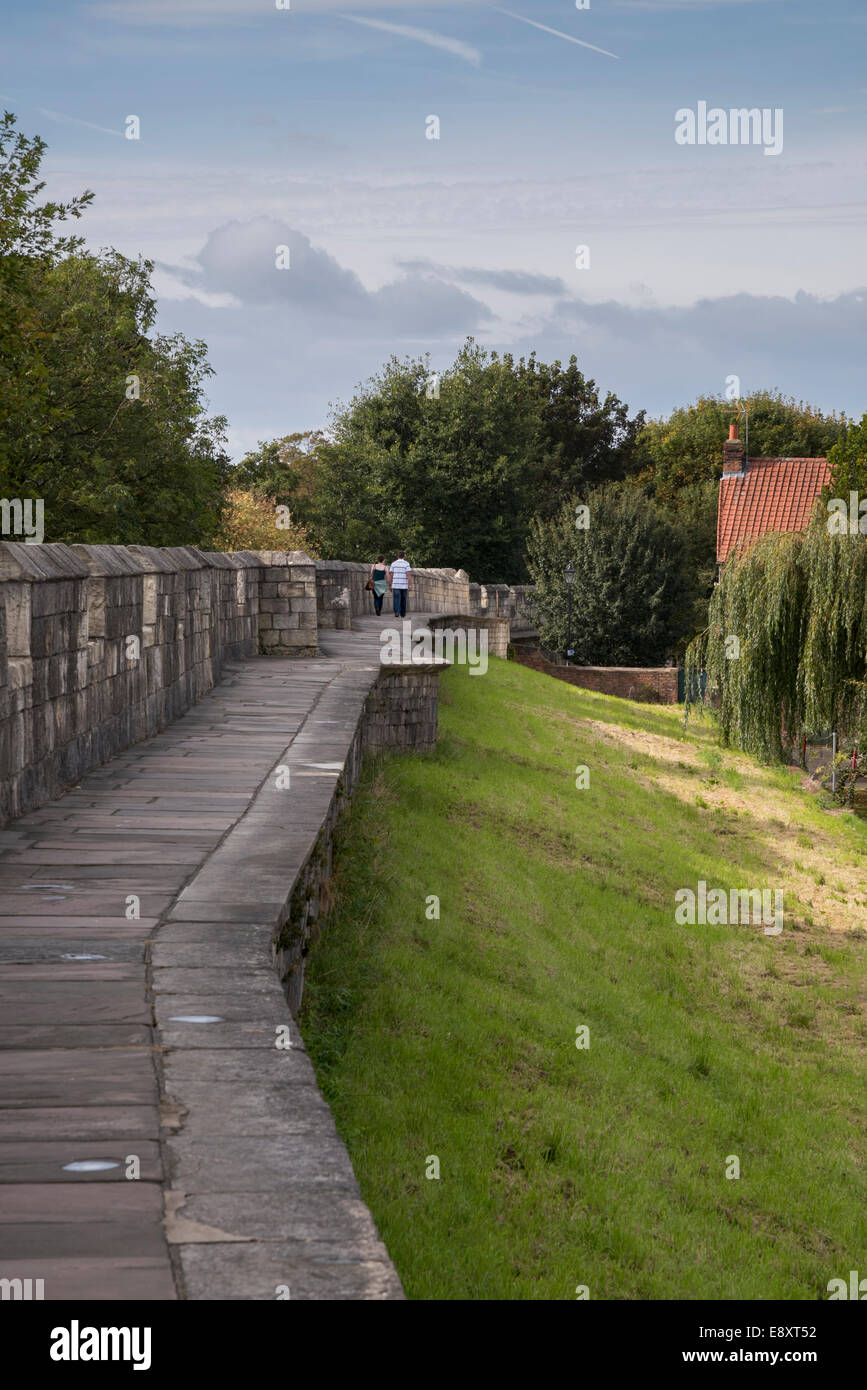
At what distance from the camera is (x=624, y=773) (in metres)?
21.0

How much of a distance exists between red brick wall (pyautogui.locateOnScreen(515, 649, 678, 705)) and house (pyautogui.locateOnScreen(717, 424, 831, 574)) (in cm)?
422

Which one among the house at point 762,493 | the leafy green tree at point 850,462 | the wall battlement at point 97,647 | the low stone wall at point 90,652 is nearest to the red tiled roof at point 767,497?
the house at point 762,493

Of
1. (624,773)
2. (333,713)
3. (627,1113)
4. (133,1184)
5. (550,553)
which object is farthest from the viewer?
(550,553)

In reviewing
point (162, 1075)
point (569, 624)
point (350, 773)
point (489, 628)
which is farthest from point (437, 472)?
point (162, 1075)

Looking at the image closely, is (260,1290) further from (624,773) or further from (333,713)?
(624,773)

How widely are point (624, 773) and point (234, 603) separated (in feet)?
26.8

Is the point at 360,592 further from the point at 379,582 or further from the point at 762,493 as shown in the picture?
the point at 762,493

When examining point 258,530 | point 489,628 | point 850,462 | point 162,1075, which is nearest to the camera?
point 162,1075

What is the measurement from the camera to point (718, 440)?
56031 millimetres

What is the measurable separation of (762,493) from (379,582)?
19.9 m

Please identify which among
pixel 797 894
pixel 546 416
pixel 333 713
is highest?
pixel 546 416

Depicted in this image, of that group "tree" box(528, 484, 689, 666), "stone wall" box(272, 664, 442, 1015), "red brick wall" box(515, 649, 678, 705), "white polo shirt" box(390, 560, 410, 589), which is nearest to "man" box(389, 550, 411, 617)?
"white polo shirt" box(390, 560, 410, 589)

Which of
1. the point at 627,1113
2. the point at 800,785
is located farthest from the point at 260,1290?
the point at 800,785

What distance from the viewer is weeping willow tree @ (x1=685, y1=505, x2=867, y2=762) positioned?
819 inches
